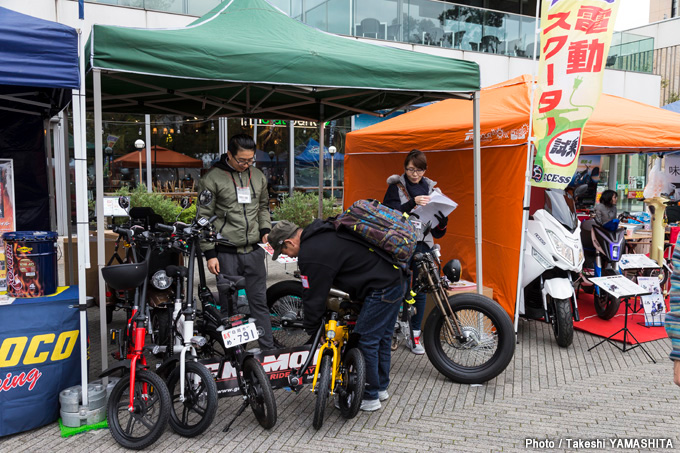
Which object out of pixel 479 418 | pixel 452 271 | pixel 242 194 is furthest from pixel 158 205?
pixel 479 418

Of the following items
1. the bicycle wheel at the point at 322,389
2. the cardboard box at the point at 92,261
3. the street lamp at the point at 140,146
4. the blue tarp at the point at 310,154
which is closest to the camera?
the bicycle wheel at the point at 322,389

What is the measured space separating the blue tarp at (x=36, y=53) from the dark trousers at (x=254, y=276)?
1756 mm

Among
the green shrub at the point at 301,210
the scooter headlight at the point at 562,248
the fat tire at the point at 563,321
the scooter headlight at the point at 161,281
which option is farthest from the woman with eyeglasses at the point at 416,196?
the green shrub at the point at 301,210

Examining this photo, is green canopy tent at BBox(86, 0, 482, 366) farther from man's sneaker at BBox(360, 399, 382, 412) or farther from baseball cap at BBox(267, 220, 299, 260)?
man's sneaker at BBox(360, 399, 382, 412)

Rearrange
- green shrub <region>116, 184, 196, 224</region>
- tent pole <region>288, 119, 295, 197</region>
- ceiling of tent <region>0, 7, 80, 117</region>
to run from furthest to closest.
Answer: tent pole <region>288, 119, 295, 197</region> < green shrub <region>116, 184, 196, 224</region> < ceiling of tent <region>0, 7, 80, 117</region>

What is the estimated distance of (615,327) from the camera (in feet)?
19.3

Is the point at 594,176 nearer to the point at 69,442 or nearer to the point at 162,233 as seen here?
the point at 162,233

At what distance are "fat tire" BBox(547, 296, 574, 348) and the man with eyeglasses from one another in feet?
8.86

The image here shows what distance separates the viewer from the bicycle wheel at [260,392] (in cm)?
344

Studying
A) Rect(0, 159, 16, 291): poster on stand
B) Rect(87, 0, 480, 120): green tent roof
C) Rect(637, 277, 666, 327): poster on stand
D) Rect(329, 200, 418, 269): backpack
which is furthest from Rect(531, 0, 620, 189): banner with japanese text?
Rect(0, 159, 16, 291): poster on stand

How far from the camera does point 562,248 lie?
17.8 feet

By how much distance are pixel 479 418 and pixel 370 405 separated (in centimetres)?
76

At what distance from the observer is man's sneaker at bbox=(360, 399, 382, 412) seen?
3.88 metres

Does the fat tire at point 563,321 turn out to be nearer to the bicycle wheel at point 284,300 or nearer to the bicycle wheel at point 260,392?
the bicycle wheel at point 284,300
